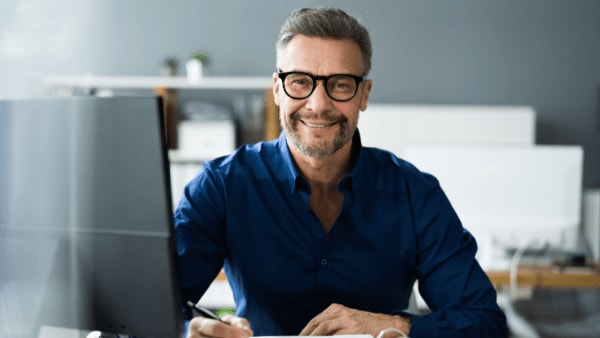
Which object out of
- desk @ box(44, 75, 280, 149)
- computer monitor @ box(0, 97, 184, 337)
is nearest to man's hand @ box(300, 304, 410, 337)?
computer monitor @ box(0, 97, 184, 337)

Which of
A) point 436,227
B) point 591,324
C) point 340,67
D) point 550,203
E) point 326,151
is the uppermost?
point 340,67

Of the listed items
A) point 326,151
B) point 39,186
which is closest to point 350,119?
point 326,151

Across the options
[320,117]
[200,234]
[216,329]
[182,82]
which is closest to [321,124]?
[320,117]

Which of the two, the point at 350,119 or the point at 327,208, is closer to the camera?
the point at 350,119

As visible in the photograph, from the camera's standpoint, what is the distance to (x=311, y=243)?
4.96ft

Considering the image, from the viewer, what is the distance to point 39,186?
0.89 meters

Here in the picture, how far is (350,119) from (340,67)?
122 mm

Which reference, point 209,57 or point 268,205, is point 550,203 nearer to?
point 268,205

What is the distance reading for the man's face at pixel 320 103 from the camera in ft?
4.70

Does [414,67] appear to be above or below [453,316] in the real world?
above

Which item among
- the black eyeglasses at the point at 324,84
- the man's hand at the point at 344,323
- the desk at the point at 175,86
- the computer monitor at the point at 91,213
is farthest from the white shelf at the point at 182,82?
the computer monitor at the point at 91,213

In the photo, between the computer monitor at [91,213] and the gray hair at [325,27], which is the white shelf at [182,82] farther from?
the computer monitor at [91,213]

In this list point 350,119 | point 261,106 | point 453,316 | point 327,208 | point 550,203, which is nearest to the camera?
point 453,316

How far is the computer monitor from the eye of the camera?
0.85 meters
